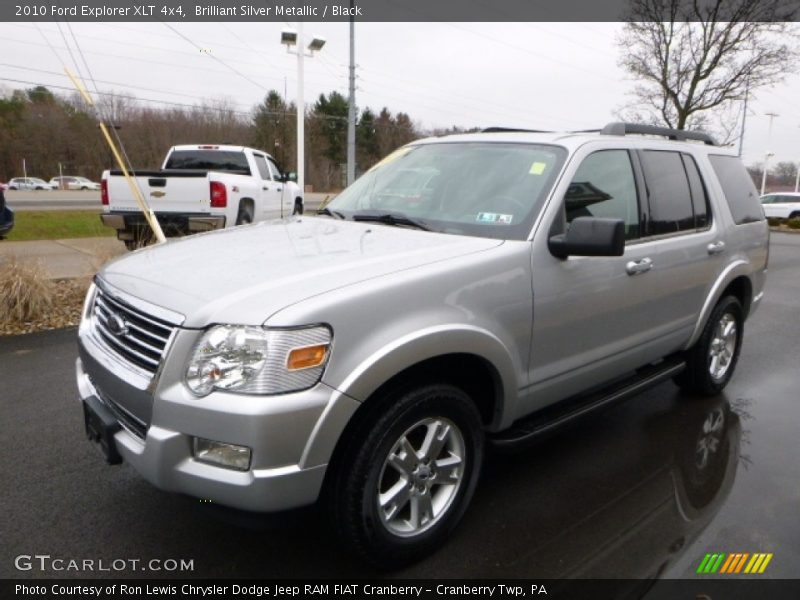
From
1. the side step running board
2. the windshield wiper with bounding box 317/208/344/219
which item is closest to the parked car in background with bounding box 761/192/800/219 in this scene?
the side step running board

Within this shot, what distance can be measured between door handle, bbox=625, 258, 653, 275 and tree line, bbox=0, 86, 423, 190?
52270 millimetres

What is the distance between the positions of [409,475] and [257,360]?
88cm

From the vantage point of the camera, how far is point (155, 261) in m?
2.89

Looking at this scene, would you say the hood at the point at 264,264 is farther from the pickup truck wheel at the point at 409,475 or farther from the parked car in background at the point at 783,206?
the parked car in background at the point at 783,206

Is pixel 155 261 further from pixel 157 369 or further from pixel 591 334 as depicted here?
pixel 591 334

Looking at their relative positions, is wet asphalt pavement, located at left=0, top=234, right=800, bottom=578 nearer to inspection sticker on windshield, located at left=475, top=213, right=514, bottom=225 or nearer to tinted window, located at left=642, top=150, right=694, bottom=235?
inspection sticker on windshield, located at left=475, top=213, right=514, bottom=225

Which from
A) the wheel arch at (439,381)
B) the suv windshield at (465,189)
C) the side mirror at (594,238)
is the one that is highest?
the suv windshield at (465,189)

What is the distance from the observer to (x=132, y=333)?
2.50 m

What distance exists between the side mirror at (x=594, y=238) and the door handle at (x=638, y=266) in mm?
584

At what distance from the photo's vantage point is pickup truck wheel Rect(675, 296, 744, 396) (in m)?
4.49

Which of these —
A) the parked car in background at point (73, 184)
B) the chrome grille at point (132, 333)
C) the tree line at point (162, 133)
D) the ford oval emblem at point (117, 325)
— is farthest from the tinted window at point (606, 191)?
the parked car in background at point (73, 184)

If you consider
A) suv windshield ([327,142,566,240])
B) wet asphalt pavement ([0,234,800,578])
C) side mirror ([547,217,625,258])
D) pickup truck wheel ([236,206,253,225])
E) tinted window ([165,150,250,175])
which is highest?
tinted window ([165,150,250,175])

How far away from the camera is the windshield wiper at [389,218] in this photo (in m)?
3.26

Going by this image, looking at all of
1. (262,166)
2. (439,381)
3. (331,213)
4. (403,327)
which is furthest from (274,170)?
(403,327)
